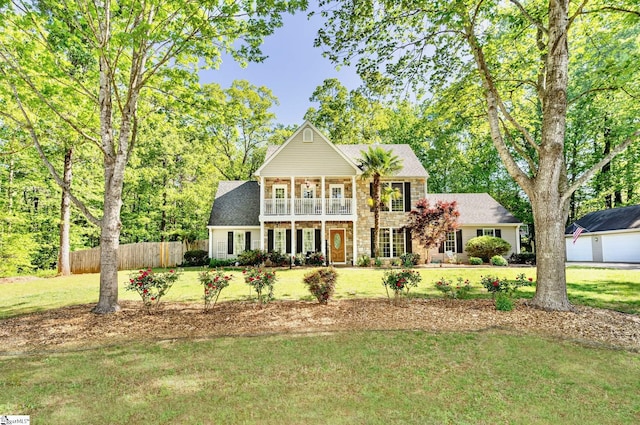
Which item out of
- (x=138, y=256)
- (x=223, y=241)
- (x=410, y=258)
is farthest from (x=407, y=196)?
(x=138, y=256)

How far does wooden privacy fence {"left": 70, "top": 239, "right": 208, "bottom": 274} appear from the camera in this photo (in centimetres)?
1717

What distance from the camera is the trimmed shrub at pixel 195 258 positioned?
18.8 meters

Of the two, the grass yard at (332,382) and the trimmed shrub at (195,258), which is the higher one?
the trimmed shrub at (195,258)

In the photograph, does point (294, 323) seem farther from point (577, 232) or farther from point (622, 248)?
point (622, 248)

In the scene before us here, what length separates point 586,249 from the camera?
2222 centimetres

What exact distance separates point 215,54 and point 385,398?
26.9ft

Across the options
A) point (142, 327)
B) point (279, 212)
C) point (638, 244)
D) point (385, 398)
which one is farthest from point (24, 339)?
point (638, 244)

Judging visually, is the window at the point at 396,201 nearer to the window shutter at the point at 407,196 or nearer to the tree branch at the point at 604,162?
the window shutter at the point at 407,196

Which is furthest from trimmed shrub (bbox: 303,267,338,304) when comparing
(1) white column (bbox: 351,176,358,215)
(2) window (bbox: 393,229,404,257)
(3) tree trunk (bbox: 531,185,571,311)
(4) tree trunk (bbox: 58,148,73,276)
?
(4) tree trunk (bbox: 58,148,73,276)

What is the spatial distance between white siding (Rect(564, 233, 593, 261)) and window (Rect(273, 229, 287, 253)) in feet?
68.0

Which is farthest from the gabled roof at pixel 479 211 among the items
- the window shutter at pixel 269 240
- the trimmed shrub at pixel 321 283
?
the trimmed shrub at pixel 321 283

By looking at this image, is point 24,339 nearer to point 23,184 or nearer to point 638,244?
point 23,184

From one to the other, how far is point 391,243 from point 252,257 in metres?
8.34

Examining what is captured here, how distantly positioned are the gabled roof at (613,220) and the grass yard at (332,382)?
20.1 meters
